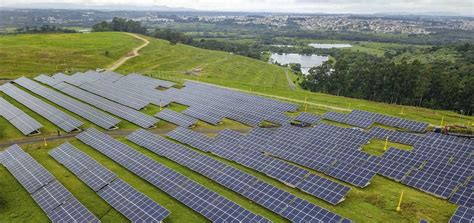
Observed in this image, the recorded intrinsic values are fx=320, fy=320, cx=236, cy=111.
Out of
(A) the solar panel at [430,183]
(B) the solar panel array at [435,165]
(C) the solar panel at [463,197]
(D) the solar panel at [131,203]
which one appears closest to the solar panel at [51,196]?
(D) the solar panel at [131,203]

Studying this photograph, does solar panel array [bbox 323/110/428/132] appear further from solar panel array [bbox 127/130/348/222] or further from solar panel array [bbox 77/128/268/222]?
solar panel array [bbox 77/128/268/222]

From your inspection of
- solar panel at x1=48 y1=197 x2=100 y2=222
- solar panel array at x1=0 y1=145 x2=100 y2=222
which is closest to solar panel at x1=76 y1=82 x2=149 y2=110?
solar panel array at x1=0 y1=145 x2=100 y2=222

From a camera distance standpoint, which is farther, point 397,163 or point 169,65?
point 169,65

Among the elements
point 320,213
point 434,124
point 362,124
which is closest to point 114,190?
point 320,213

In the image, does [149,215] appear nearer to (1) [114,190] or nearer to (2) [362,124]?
(1) [114,190]

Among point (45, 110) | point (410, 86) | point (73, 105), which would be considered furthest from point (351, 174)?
point (45, 110)

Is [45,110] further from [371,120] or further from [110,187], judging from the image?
[371,120]
